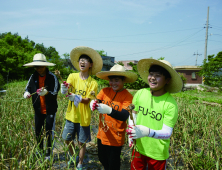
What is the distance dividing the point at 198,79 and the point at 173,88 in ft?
88.5

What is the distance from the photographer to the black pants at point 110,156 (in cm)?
174

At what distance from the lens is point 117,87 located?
1806 millimetres

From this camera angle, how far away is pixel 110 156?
1765mm

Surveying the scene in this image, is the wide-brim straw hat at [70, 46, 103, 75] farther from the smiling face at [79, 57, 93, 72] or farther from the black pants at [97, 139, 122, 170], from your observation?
the black pants at [97, 139, 122, 170]

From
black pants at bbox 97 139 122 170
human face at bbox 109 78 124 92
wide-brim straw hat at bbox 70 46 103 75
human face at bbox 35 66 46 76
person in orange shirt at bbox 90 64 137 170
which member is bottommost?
black pants at bbox 97 139 122 170

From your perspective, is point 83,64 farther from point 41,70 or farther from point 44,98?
point 44,98

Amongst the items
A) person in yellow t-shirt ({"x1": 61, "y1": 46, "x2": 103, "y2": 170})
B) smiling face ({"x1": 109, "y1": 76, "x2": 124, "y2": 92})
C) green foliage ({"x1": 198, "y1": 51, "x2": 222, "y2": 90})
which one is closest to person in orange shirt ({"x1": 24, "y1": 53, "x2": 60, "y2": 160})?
→ person in yellow t-shirt ({"x1": 61, "y1": 46, "x2": 103, "y2": 170})

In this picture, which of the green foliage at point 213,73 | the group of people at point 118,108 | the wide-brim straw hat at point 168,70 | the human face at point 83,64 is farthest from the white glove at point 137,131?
the green foliage at point 213,73

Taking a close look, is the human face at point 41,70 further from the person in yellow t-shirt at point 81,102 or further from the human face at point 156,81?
the human face at point 156,81

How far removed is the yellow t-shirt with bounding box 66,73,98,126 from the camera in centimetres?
213

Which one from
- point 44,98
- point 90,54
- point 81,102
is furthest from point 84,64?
point 44,98

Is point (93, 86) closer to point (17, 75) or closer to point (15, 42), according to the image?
point (17, 75)

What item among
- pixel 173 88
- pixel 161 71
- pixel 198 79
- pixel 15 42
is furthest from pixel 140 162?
pixel 198 79

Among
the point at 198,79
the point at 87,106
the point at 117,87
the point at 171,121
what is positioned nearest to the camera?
the point at 171,121
